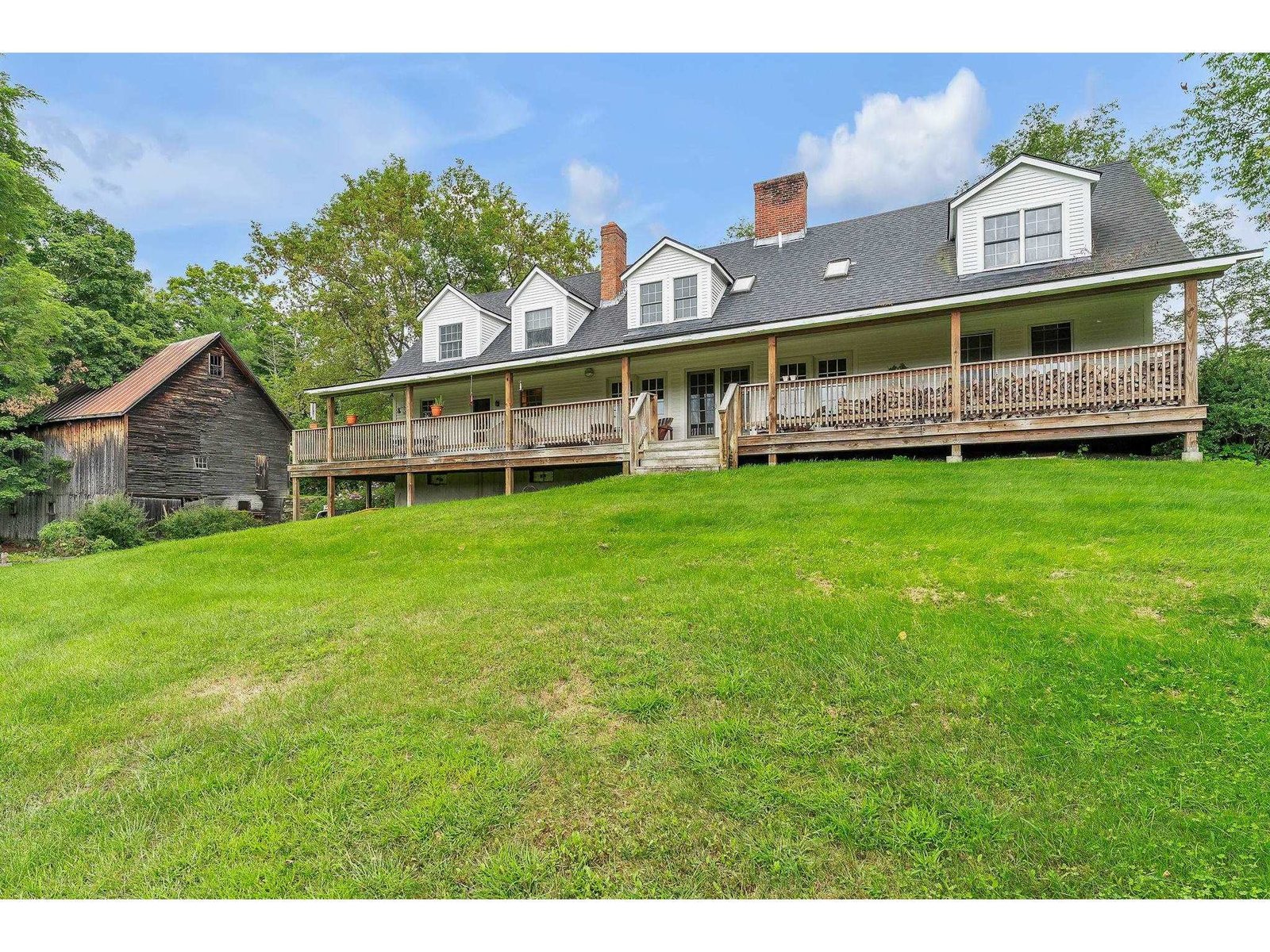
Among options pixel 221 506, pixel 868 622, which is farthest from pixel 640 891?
pixel 221 506

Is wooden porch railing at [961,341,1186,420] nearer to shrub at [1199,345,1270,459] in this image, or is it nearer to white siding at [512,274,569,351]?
shrub at [1199,345,1270,459]

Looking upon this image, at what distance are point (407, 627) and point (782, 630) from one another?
345 cm

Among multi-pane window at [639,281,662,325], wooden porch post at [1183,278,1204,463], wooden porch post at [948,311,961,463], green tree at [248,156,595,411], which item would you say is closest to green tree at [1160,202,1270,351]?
wooden porch post at [1183,278,1204,463]

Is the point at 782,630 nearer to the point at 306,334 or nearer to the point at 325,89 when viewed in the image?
the point at 325,89

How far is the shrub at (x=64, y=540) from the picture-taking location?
699 inches

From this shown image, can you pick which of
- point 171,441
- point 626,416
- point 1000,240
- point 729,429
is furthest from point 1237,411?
point 171,441

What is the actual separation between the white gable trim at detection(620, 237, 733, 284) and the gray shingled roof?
91 centimetres

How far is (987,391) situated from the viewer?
39.7 ft

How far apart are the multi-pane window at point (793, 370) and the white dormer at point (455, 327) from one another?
32.2ft

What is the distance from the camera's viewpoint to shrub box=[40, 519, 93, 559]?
17766 mm

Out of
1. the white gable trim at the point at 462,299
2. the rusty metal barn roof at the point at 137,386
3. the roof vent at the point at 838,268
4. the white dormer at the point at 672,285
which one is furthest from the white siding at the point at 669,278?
the rusty metal barn roof at the point at 137,386

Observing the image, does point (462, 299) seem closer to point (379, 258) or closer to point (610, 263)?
point (610, 263)

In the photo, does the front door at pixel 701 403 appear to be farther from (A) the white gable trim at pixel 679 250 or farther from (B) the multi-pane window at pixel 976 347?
(B) the multi-pane window at pixel 976 347

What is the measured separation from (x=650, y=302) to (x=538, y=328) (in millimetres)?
4159
